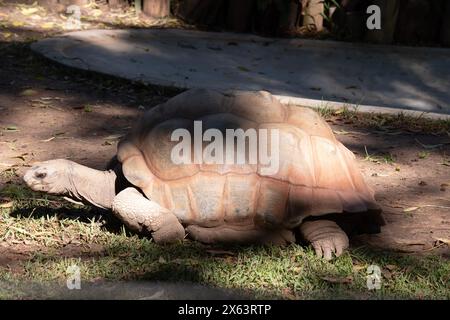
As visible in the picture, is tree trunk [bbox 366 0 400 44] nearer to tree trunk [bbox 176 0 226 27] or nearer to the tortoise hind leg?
tree trunk [bbox 176 0 226 27]

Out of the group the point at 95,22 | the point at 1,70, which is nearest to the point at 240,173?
the point at 1,70

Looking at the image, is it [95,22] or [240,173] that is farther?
[95,22]

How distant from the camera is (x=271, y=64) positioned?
9.23m

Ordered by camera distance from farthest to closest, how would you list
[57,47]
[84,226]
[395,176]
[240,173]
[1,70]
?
[57,47]
[1,70]
[395,176]
[84,226]
[240,173]

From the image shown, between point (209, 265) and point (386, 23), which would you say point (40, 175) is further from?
point (386, 23)

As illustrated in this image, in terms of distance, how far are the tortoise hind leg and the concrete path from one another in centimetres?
372

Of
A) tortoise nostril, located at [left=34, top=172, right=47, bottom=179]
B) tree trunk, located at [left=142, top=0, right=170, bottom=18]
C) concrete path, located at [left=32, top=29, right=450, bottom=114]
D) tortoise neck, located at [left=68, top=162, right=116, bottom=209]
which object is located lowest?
concrete path, located at [left=32, top=29, right=450, bottom=114]

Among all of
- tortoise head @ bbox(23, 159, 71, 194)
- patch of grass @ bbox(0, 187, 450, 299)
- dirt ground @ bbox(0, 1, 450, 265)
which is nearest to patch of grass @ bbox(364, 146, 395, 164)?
dirt ground @ bbox(0, 1, 450, 265)

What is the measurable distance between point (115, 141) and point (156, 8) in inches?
191

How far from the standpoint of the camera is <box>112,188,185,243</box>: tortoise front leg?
3.94m

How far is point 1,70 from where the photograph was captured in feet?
25.1

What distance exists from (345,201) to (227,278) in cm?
74

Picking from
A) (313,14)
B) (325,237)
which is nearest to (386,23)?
(313,14)

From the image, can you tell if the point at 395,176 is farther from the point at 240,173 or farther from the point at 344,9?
the point at 344,9
